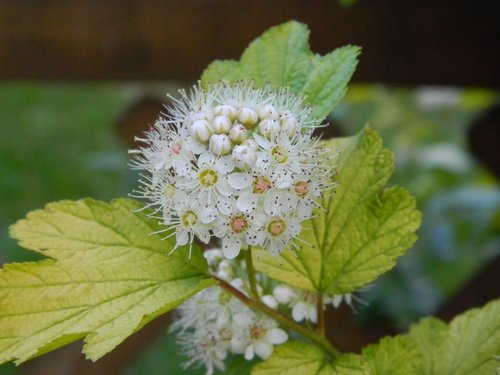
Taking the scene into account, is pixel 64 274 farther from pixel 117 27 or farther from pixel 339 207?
pixel 117 27

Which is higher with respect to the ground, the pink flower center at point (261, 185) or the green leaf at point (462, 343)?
the pink flower center at point (261, 185)

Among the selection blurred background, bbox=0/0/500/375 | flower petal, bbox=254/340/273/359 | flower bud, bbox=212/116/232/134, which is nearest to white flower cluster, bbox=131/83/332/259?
flower bud, bbox=212/116/232/134

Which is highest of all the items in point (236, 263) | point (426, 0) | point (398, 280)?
point (426, 0)

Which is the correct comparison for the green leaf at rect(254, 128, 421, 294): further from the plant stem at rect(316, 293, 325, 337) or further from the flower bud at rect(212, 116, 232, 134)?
the flower bud at rect(212, 116, 232, 134)

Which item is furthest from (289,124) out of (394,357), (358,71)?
(358,71)

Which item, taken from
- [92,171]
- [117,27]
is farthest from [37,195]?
[117,27]

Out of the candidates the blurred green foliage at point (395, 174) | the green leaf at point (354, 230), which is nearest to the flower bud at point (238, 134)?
the green leaf at point (354, 230)

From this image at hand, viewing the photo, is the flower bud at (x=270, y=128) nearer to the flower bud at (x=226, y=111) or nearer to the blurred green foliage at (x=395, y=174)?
the flower bud at (x=226, y=111)
